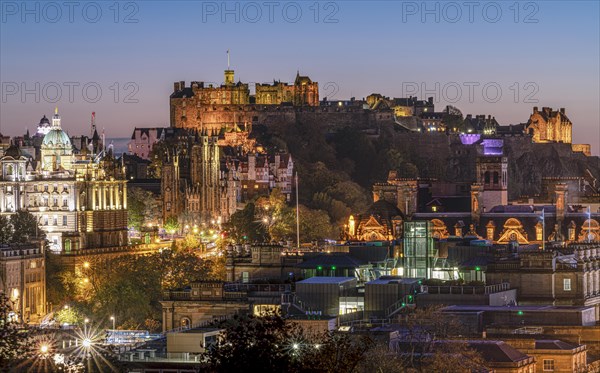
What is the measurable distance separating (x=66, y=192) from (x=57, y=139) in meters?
5.93

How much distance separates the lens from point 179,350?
258ft

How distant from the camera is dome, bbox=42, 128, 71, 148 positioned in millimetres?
173250

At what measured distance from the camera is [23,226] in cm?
15750

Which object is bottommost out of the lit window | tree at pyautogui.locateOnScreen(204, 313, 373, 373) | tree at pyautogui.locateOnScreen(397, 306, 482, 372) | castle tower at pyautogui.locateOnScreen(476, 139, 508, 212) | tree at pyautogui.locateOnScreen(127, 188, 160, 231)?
the lit window

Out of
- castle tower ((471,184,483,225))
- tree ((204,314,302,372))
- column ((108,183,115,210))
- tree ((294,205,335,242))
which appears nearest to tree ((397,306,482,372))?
tree ((204,314,302,372))

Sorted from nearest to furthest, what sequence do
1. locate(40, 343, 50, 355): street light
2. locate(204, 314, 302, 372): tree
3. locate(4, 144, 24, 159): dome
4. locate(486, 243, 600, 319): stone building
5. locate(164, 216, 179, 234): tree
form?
locate(204, 314, 302, 372): tree → locate(40, 343, 50, 355): street light → locate(486, 243, 600, 319): stone building → locate(4, 144, 24, 159): dome → locate(164, 216, 179, 234): tree

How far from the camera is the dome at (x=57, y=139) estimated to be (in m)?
173

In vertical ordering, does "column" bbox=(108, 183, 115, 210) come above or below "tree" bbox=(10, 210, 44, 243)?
above

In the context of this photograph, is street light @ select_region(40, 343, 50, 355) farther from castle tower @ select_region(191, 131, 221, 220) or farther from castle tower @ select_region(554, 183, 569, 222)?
castle tower @ select_region(191, 131, 221, 220)

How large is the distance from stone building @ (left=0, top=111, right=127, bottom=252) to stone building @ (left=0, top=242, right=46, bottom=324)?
22142mm

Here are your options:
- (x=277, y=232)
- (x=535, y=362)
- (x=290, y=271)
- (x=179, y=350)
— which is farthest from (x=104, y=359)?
(x=277, y=232)

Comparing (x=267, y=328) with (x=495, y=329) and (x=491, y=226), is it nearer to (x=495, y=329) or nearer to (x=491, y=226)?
(x=495, y=329)

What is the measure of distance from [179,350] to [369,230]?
6288 cm

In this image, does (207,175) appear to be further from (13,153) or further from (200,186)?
(13,153)
